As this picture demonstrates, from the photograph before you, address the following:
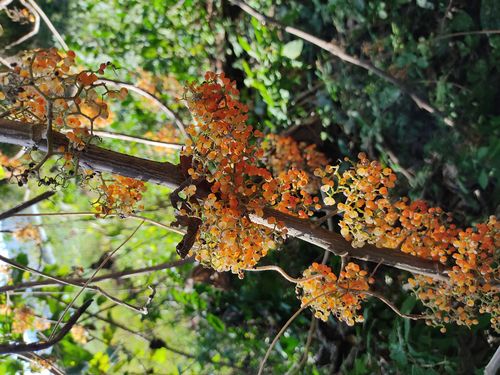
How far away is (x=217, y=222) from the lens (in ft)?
2.90

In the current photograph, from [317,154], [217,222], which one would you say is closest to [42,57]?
[217,222]

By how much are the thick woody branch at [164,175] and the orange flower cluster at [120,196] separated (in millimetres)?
100

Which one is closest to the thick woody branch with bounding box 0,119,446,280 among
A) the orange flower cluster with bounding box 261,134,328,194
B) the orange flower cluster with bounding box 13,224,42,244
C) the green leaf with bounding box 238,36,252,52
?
the orange flower cluster with bounding box 261,134,328,194

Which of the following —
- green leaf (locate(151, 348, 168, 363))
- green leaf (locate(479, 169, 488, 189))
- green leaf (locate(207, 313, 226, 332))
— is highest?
green leaf (locate(479, 169, 488, 189))

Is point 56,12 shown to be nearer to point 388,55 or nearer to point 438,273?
point 388,55

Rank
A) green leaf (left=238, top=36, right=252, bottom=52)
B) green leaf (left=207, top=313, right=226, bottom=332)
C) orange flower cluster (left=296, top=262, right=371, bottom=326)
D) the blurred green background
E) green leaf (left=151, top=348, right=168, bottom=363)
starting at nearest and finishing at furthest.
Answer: orange flower cluster (left=296, top=262, right=371, bottom=326), the blurred green background, green leaf (left=238, top=36, right=252, bottom=52), green leaf (left=207, top=313, right=226, bottom=332), green leaf (left=151, top=348, right=168, bottom=363)

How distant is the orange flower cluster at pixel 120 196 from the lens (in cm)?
97

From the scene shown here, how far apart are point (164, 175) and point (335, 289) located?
360 millimetres

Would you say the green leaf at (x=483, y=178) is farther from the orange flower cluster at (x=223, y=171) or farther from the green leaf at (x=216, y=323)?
the green leaf at (x=216, y=323)

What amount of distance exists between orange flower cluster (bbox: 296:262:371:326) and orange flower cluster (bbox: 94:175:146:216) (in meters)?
0.33

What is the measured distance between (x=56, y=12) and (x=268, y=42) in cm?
164

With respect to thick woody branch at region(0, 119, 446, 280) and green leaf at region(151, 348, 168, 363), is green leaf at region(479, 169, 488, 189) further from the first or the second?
green leaf at region(151, 348, 168, 363)

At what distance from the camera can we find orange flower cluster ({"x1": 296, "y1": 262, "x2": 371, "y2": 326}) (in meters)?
1.01

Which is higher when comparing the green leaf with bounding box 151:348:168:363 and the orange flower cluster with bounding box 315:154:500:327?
the orange flower cluster with bounding box 315:154:500:327
